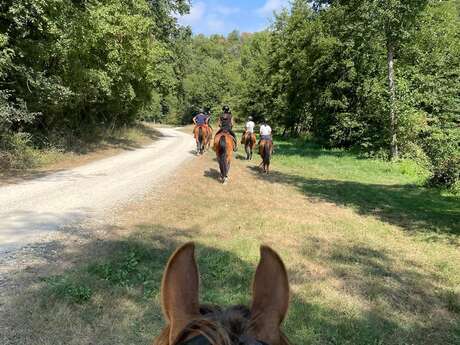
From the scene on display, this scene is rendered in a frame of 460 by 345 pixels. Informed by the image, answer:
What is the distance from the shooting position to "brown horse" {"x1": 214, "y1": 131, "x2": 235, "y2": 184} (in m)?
12.7

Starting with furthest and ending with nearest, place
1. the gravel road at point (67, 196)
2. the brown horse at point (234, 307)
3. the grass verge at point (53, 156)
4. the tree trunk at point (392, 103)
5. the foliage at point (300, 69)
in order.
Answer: the tree trunk at point (392, 103)
the foliage at point (300, 69)
the grass verge at point (53, 156)
the gravel road at point (67, 196)
the brown horse at point (234, 307)

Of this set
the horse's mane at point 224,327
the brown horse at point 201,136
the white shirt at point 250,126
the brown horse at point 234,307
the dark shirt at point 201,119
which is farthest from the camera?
the brown horse at point 201,136

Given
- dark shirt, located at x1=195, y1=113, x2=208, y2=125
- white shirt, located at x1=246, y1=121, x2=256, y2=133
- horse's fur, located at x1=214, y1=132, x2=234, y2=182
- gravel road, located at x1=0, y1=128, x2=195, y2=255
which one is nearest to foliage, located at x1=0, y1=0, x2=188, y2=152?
gravel road, located at x1=0, y1=128, x2=195, y2=255

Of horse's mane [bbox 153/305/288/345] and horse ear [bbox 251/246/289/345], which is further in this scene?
horse ear [bbox 251/246/289/345]

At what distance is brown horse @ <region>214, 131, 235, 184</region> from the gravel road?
5.91 feet

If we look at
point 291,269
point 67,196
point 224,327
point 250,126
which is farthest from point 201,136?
point 224,327

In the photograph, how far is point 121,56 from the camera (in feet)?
66.3

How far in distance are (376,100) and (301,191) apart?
1075 cm

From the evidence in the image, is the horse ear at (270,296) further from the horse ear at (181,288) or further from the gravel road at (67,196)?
the gravel road at (67,196)

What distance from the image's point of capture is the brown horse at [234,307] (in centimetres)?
115

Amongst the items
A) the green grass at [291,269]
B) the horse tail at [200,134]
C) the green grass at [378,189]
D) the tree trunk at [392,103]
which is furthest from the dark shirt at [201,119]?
the tree trunk at [392,103]

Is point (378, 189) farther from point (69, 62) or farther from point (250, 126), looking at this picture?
point (69, 62)

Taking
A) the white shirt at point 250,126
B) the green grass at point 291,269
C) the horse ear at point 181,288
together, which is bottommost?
the green grass at point 291,269

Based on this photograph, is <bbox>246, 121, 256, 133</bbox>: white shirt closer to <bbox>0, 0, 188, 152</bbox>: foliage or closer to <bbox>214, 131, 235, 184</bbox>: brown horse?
<bbox>214, 131, 235, 184</bbox>: brown horse
